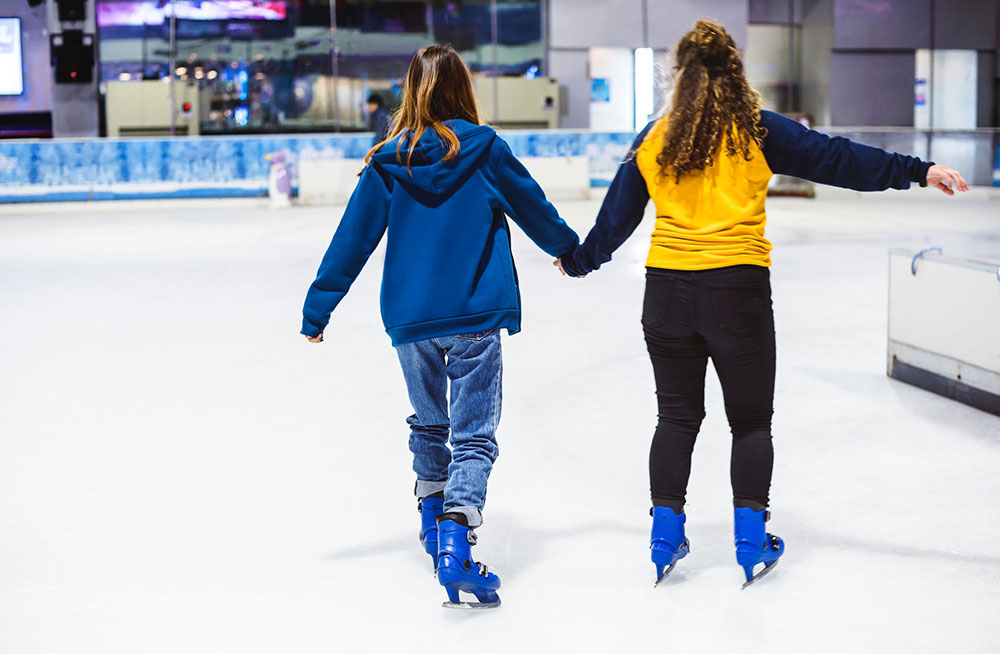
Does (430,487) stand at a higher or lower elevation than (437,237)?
lower

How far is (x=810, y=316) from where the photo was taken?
6.94m

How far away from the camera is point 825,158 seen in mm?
2623

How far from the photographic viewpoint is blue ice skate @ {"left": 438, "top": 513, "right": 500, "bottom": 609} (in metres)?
2.62

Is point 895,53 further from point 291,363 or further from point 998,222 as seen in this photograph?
point 291,363

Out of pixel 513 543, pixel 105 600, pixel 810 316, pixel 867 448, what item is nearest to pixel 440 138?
pixel 513 543

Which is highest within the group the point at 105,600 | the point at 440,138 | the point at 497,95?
the point at 497,95

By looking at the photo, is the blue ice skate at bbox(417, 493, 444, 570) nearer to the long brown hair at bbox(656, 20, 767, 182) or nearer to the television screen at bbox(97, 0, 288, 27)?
the long brown hair at bbox(656, 20, 767, 182)

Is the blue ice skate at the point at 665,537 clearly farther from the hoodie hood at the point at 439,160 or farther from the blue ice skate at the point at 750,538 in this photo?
the hoodie hood at the point at 439,160

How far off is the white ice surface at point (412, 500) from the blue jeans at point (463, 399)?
30 cm

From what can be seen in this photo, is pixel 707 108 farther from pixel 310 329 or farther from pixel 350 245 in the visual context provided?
pixel 310 329

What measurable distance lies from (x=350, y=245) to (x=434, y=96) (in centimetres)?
40

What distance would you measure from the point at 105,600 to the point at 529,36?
796 inches

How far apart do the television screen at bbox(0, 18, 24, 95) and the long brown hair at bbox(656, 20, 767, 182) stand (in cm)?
2067

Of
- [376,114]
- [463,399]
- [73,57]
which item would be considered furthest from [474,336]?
[73,57]
